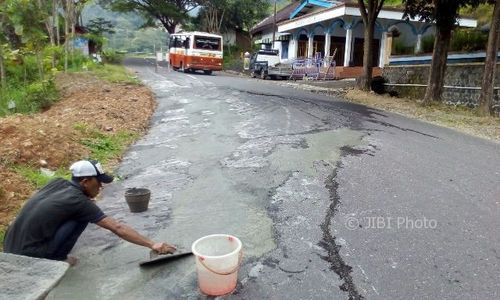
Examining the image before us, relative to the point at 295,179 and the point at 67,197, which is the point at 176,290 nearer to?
the point at 67,197

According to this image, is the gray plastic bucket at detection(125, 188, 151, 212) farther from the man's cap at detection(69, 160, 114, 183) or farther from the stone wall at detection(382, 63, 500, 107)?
the stone wall at detection(382, 63, 500, 107)

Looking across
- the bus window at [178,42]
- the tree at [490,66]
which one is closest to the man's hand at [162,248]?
the tree at [490,66]

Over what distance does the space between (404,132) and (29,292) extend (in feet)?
29.6

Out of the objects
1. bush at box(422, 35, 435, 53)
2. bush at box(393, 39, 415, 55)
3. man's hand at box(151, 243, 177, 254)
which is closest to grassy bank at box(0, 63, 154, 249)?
man's hand at box(151, 243, 177, 254)

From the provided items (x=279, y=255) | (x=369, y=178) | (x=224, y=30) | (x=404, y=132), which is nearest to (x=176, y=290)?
(x=279, y=255)

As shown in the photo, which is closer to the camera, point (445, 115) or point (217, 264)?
point (217, 264)

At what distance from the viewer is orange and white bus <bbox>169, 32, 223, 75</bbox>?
29.2 metres

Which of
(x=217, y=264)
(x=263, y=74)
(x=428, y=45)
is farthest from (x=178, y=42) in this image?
(x=217, y=264)

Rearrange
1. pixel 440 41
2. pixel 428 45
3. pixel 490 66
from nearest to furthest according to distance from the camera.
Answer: pixel 490 66
pixel 440 41
pixel 428 45

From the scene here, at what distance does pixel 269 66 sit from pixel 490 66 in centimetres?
1612

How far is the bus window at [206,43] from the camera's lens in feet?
96.3

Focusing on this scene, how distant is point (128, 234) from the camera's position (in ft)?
13.3

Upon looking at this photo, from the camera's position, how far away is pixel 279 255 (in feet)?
14.7

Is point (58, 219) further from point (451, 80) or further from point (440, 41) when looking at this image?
point (451, 80)
